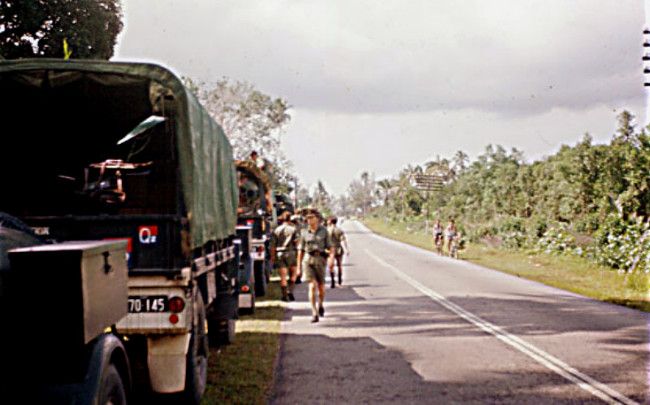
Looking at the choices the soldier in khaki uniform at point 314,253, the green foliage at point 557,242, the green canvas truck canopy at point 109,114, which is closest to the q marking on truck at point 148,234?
the green canvas truck canopy at point 109,114

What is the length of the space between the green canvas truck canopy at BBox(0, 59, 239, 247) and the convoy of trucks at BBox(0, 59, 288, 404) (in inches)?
0.6

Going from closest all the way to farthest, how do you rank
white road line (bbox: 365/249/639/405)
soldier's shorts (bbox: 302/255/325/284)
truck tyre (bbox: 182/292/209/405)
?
truck tyre (bbox: 182/292/209/405)
white road line (bbox: 365/249/639/405)
soldier's shorts (bbox: 302/255/325/284)

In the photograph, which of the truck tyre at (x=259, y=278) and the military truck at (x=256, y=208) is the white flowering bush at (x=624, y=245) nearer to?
the military truck at (x=256, y=208)

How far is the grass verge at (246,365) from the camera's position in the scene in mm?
8109

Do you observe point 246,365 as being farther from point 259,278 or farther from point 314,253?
point 259,278

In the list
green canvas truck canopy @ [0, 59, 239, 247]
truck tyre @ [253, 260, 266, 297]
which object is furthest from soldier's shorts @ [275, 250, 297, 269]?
green canvas truck canopy @ [0, 59, 239, 247]

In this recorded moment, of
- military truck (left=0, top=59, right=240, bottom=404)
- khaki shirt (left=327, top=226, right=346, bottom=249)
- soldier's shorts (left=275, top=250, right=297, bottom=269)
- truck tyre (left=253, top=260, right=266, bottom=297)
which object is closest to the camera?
military truck (left=0, top=59, right=240, bottom=404)

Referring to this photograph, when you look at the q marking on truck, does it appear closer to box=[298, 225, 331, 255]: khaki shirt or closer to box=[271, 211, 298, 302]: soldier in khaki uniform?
box=[298, 225, 331, 255]: khaki shirt

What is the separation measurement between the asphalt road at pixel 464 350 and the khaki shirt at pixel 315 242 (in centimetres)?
132

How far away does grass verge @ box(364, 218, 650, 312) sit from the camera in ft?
58.1

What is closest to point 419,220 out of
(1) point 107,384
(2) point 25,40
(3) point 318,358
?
(2) point 25,40

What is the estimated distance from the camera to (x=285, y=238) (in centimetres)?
1698

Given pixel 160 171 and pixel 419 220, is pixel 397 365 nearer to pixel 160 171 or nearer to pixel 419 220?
pixel 160 171

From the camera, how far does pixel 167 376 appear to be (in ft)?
21.9
